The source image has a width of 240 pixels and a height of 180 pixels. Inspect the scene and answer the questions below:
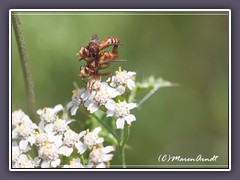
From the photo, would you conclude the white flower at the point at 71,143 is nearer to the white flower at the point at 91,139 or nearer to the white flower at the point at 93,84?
the white flower at the point at 91,139

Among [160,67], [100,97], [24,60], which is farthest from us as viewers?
[160,67]

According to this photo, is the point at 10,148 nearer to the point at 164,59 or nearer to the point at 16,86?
the point at 16,86

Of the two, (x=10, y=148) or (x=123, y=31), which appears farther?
(x=123, y=31)

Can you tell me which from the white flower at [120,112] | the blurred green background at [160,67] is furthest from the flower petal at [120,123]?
the blurred green background at [160,67]

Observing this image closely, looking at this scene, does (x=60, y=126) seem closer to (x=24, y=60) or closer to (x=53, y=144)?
(x=53, y=144)

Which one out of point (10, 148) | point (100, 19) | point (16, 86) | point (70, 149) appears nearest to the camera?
point (70, 149)

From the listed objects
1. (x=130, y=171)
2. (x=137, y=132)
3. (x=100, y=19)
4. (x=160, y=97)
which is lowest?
(x=130, y=171)

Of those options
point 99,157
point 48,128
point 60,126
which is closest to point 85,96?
point 60,126

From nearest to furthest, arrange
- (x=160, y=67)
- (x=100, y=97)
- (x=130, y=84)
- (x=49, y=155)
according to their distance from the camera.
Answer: (x=49, y=155) < (x=100, y=97) < (x=130, y=84) < (x=160, y=67)

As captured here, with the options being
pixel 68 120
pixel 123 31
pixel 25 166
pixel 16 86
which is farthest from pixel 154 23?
pixel 25 166
